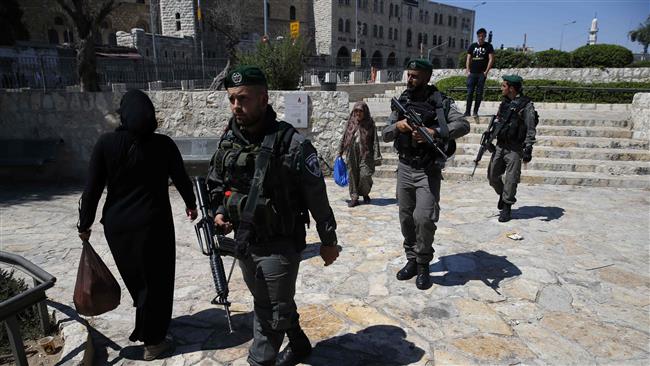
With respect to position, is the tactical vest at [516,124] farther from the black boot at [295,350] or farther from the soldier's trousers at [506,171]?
the black boot at [295,350]

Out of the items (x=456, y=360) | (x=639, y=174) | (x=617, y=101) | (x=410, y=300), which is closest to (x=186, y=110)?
(x=410, y=300)

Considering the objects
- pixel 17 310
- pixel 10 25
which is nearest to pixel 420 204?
pixel 17 310

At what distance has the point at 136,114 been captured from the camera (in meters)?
2.77

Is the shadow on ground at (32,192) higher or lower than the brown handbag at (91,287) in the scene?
lower

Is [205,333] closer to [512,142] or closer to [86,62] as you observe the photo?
[512,142]

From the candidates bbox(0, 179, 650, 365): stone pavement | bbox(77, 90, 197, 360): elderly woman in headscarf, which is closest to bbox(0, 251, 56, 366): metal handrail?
bbox(77, 90, 197, 360): elderly woman in headscarf

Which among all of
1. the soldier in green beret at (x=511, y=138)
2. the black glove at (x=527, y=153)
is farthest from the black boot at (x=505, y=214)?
the black glove at (x=527, y=153)

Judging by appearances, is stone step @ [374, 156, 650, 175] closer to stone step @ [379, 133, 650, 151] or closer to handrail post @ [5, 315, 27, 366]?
stone step @ [379, 133, 650, 151]

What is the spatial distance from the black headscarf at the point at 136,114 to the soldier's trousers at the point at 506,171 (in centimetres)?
487

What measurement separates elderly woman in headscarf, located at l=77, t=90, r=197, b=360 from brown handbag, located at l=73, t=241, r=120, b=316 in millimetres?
121

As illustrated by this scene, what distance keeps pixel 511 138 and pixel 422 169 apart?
2620 millimetres

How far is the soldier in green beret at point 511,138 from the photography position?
568 cm

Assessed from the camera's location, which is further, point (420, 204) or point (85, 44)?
point (85, 44)

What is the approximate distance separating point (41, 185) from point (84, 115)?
1.69 meters
